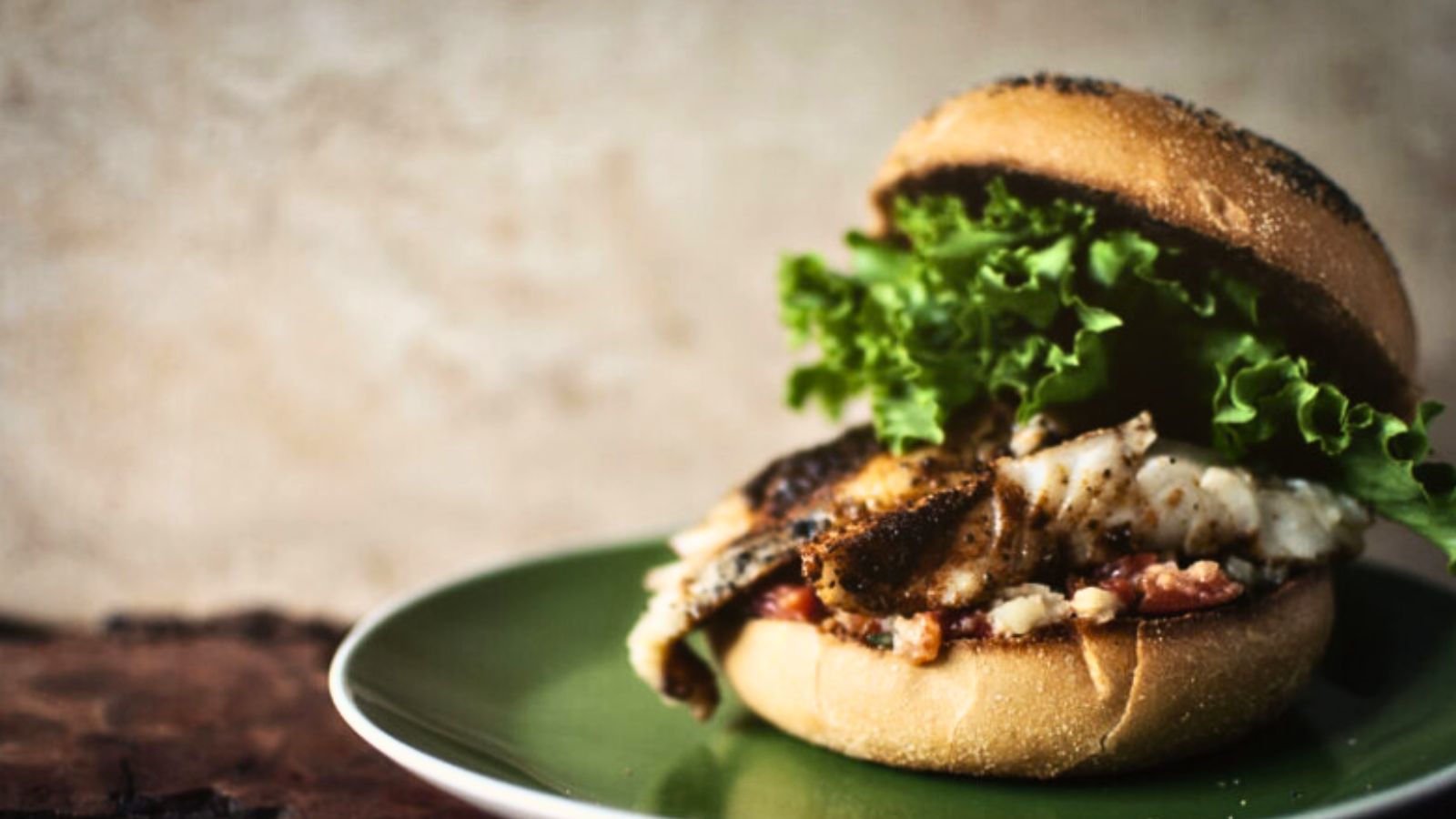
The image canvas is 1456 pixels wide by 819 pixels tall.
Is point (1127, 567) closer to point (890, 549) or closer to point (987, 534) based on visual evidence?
point (987, 534)

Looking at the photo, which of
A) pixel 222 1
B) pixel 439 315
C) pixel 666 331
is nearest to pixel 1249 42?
pixel 666 331

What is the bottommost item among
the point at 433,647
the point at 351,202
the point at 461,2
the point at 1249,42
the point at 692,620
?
the point at 433,647

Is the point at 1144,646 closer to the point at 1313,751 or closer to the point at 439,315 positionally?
the point at 1313,751

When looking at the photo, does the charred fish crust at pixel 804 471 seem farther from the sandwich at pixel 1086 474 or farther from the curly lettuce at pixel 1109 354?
the curly lettuce at pixel 1109 354

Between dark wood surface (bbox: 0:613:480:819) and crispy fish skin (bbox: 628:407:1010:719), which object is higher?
crispy fish skin (bbox: 628:407:1010:719)

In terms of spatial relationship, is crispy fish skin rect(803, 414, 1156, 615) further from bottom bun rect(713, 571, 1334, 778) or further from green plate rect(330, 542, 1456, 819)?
green plate rect(330, 542, 1456, 819)

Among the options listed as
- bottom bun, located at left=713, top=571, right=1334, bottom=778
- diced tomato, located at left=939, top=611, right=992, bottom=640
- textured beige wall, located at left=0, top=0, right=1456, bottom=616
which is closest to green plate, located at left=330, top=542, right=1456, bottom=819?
bottom bun, located at left=713, top=571, right=1334, bottom=778

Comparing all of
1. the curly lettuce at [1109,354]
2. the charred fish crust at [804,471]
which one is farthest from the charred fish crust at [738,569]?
the curly lettuce at [1109,354]
